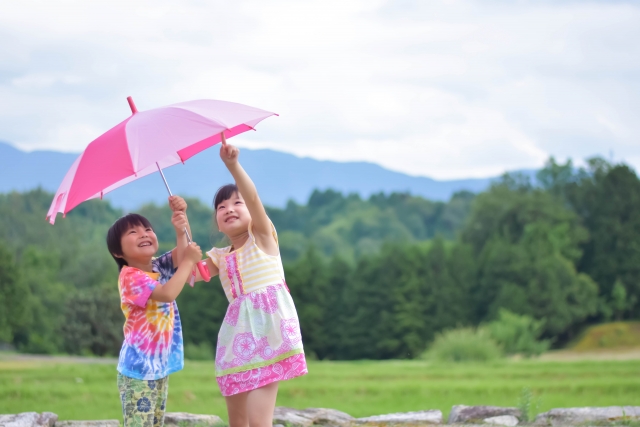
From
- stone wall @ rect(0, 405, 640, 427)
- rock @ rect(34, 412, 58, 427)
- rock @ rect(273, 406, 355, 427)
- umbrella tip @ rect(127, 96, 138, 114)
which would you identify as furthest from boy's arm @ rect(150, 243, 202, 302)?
rock @ rect(34, 412, 58, 427)

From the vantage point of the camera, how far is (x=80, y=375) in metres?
13.5

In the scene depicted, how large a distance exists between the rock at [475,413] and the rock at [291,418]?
111cm

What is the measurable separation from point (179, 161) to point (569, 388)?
9.27 metres

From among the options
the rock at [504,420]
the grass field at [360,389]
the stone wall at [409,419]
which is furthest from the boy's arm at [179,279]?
the grass field at [360,389]

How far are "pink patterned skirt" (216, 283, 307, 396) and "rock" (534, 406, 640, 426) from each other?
2686 mm

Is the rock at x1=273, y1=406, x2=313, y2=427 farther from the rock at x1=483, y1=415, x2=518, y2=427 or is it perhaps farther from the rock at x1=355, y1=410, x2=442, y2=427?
the rock at x1=483, y1=415, x2=518, y2=427

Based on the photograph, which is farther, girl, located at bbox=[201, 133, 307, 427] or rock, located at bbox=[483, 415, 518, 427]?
rock, located at bbox=[483, 415, 518, 427]

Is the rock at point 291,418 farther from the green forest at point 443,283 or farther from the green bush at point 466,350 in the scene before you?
the green forest at point 443,283

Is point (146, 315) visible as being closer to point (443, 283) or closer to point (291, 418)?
point (291, 418)

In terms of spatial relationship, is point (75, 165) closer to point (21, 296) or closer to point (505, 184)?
point (21, 296)

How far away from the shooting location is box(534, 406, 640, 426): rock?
5.78 m

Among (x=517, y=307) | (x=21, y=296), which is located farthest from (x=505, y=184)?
(x=21, y=296)

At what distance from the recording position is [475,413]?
19.9 feet

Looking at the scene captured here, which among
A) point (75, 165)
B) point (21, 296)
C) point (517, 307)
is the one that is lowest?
point (517, 307)
